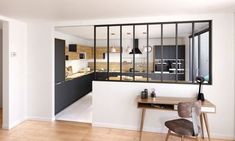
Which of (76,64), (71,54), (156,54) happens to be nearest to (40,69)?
(71,54)

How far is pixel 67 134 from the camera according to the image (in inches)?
140

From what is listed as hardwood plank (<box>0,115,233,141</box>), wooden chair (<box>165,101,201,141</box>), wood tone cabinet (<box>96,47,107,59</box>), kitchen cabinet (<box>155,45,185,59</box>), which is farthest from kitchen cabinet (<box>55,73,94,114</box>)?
kitchen cabinet (<box>155,45,185,59</box>)

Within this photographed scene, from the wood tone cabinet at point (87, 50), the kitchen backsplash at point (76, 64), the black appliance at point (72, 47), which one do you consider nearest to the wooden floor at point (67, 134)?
the kitchen backsplash at point (76, 64)

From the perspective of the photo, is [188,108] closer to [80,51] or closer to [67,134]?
[67,134]

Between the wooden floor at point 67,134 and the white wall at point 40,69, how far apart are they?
0.41 metres

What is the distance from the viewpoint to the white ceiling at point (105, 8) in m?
2.72

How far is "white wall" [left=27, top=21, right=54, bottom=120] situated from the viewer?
165 inches

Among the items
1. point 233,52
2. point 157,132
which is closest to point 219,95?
point 233,52

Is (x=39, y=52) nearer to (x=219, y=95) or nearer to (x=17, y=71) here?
(x=17, y=71)

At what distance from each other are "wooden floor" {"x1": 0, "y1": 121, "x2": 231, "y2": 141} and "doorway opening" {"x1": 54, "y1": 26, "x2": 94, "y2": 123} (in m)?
0.49

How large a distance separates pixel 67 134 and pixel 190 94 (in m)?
2.47

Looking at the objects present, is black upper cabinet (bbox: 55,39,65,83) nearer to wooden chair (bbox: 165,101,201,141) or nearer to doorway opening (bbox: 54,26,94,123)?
doorway opening (bbox: 54,26,94,123)

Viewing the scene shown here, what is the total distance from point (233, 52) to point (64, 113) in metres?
4.03

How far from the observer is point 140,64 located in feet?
28.2
